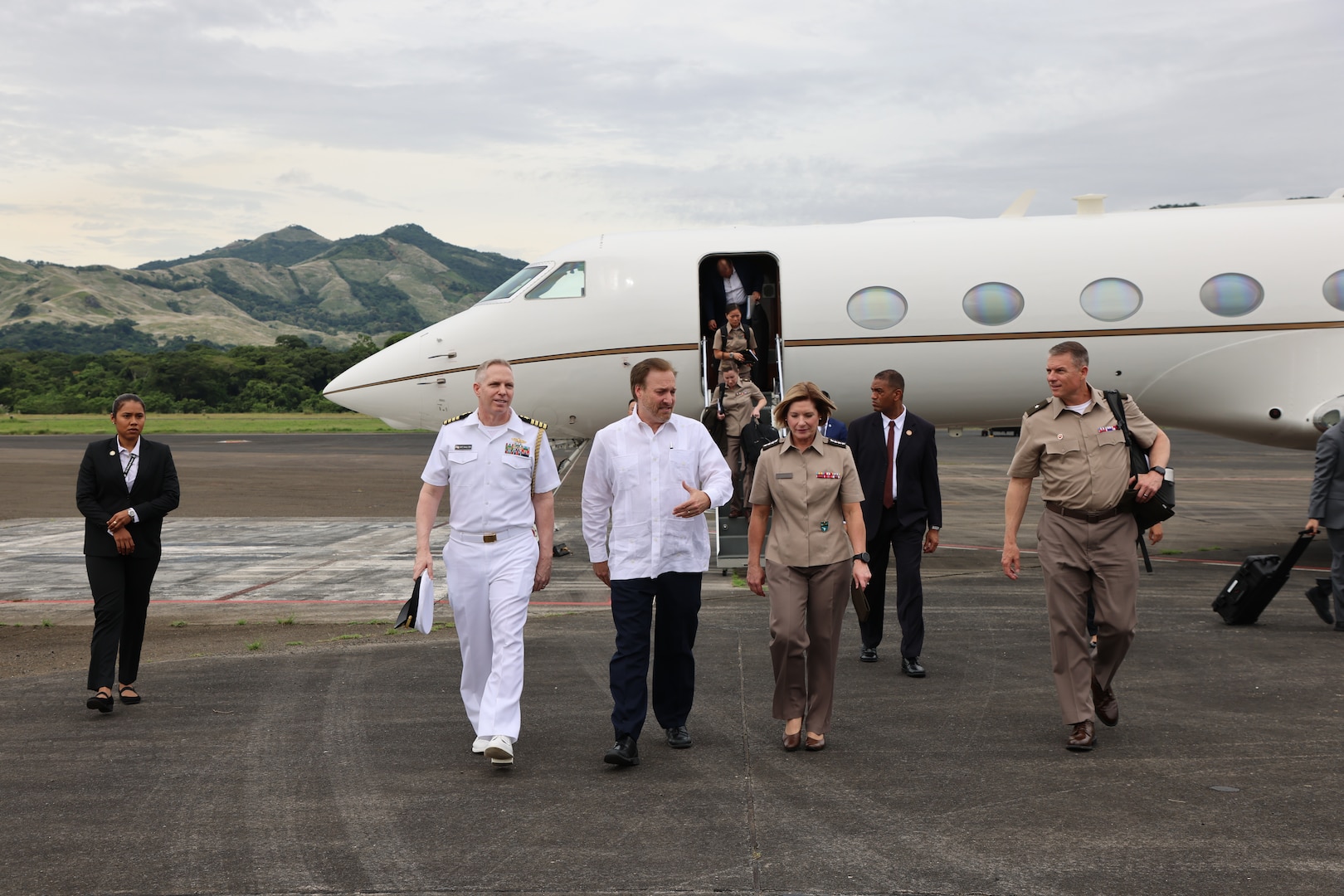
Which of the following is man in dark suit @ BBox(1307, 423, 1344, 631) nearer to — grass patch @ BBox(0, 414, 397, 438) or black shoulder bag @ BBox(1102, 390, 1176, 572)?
black shoulder bag @ BBox(1102, 390, 1176, 572)

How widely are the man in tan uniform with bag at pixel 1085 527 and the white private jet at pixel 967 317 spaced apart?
719 centimetres

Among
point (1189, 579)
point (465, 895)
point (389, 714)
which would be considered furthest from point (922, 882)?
point (1189, 579)

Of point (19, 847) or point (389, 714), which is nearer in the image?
point (19, 847)

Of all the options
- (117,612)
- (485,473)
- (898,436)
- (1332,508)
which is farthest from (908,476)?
(117,612)

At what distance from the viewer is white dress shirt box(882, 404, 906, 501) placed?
7.63 metres

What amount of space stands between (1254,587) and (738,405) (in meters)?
5.29

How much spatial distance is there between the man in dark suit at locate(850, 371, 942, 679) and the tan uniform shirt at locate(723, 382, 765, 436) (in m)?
4.18

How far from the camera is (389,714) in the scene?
21.7ft

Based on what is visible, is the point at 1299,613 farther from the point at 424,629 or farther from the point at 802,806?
the point at 424,629

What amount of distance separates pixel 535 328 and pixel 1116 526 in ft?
28.9

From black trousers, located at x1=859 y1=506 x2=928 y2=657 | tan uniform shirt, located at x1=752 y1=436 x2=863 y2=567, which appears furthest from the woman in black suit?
black trousers, located at x1=859 y1=506 x2=928 y2=657

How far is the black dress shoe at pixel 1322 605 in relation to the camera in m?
8.73

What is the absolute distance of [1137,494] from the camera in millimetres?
5859

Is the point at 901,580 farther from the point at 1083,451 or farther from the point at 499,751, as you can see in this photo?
the point at 499,751
